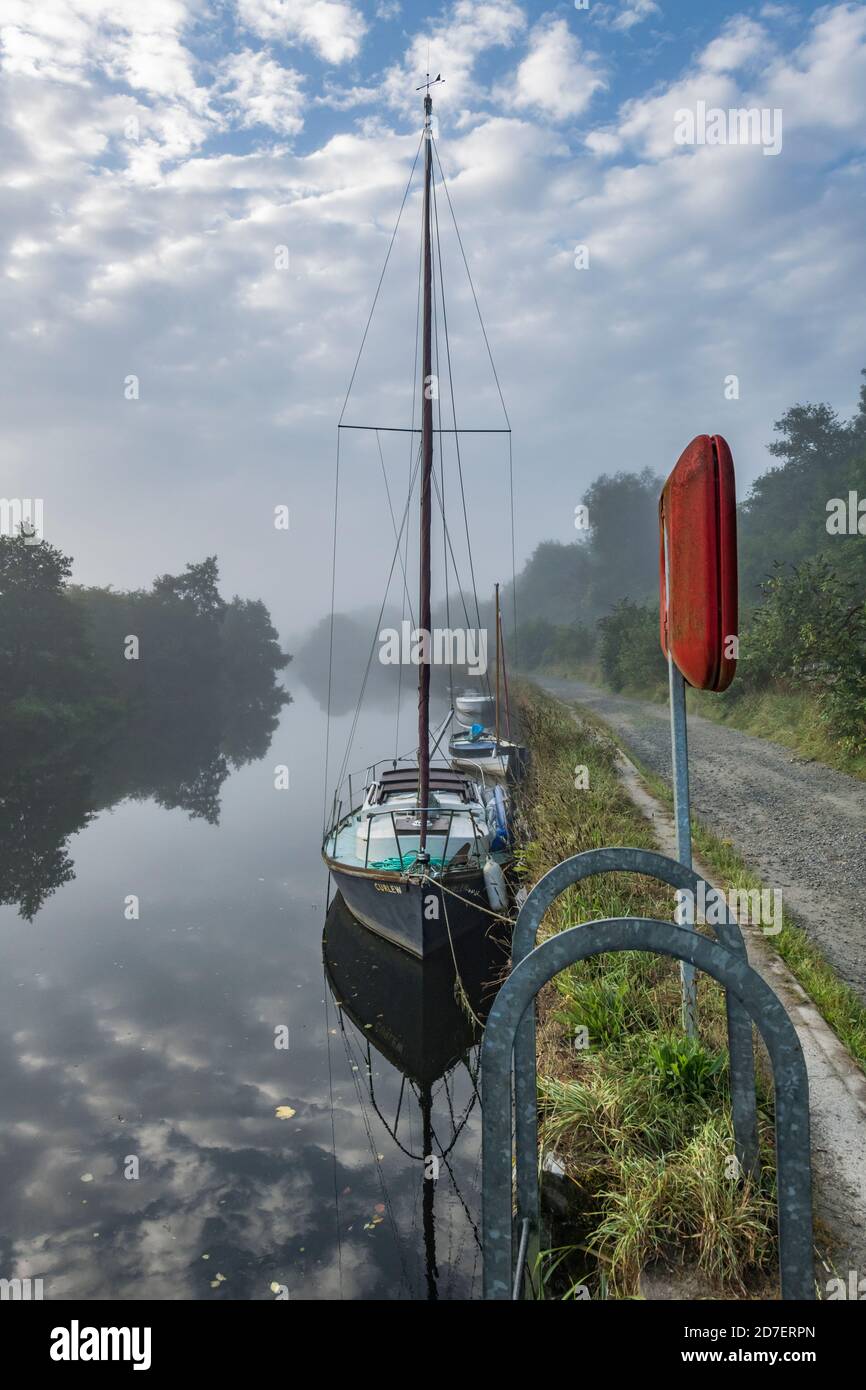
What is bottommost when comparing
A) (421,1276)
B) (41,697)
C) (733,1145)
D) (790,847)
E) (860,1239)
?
(421,1276)

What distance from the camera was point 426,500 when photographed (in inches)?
520

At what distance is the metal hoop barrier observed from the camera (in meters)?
3.02

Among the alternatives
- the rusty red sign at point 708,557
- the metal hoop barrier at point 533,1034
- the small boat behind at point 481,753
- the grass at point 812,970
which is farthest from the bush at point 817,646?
the rusty red sign at point 708,557

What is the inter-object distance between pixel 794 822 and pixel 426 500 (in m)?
7.14

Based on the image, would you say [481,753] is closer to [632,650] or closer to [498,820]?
[498,820]

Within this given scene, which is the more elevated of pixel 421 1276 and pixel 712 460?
pixel 712 460

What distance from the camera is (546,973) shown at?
222 cm

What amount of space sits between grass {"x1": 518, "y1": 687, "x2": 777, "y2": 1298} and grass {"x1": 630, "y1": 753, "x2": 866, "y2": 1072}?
0.75 meters

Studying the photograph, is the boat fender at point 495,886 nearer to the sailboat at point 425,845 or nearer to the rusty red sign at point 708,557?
the sailboat at point 425,845

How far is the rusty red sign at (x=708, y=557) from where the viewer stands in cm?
309

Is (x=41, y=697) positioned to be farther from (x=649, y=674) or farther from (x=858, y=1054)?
(x=858, y=1054)

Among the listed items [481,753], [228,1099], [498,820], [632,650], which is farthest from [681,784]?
[632,650]
